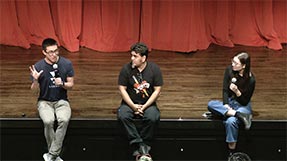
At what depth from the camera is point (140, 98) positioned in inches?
158

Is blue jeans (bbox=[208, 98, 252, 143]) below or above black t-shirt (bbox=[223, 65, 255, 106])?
below

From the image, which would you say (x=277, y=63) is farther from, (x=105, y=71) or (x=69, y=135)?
(x=69, y=135)

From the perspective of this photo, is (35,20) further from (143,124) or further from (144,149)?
(144,149)

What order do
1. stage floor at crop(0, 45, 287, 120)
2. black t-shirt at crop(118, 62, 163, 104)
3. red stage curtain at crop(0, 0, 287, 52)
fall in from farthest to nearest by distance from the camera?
red stage curtain at crop(0, 0, 287, 52) → stage floor at crop(0, 45, 287, 120) → black t-shirt at crop(118, 62, 163, 104)

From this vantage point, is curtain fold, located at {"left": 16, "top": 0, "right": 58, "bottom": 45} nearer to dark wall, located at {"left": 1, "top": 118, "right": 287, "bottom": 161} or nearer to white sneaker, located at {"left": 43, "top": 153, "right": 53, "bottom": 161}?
dark wall, located at {"left": 1, "top": 118, "right": 287, "bottom": 161}

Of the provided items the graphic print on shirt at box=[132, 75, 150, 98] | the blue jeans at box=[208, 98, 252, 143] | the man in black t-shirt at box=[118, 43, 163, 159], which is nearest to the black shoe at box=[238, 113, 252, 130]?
the blue jeans at box=[208, 98, 252, 143]

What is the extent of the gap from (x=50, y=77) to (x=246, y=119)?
1.60 m

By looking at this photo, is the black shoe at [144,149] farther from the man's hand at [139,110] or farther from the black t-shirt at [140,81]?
the black t-shirt at [140,81]

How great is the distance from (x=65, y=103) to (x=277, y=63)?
288 centimetres

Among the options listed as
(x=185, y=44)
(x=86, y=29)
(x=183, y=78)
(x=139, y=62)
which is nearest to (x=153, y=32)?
(x=185, y=44)

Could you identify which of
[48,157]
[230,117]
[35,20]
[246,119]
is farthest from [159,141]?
[35,20]

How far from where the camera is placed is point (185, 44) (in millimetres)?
6410

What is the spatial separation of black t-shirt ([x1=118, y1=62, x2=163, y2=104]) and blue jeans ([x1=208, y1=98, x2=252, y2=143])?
0.50 m

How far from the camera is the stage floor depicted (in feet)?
14.6
